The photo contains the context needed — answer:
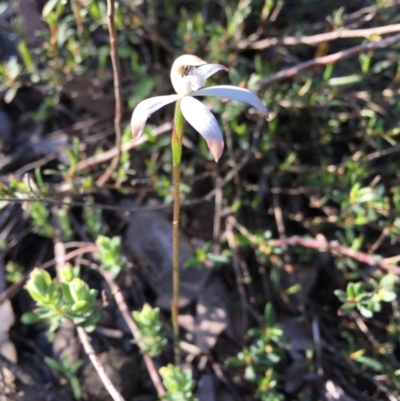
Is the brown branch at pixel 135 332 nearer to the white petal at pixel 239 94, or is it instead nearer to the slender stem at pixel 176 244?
the slender stem at pixel 176 244

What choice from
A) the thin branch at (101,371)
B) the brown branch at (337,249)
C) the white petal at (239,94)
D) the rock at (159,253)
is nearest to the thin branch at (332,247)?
the brown branch at (337,249)

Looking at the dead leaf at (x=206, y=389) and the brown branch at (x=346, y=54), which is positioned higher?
the brown branch at (x=346, y=54)

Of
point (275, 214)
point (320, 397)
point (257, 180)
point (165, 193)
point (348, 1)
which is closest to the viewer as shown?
point (320, 397)

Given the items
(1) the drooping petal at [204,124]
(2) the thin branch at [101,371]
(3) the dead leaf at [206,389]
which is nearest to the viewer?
(1) the drooping petal at [204,124]

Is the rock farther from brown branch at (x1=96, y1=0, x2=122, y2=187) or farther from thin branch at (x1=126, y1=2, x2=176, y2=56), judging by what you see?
thin branch at (x1=126, y1=2, x2=176, y2=56)

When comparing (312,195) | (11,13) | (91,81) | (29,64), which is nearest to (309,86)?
(312,195)

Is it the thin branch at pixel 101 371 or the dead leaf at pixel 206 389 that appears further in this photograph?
the dead leaf at pixel 206 389

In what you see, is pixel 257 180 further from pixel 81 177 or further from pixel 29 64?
pixel 29 64

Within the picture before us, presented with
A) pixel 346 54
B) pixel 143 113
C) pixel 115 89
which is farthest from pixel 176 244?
pixel 346 54
